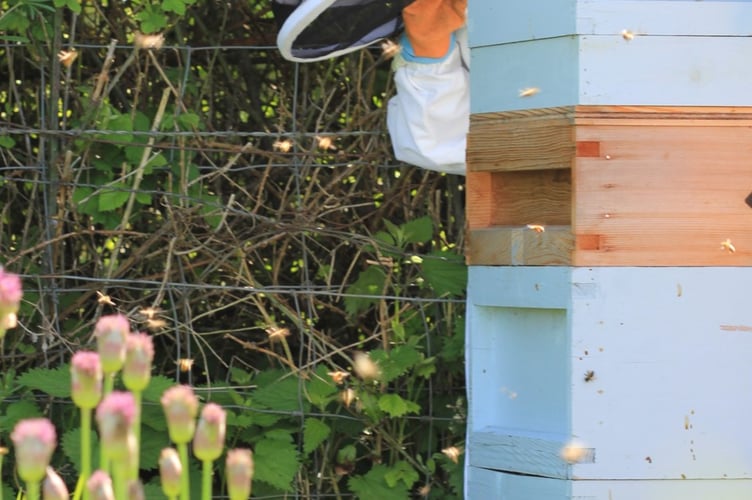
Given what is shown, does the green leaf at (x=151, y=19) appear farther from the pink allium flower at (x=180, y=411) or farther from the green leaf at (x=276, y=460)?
the pink allium flower at (x=180, y=411)

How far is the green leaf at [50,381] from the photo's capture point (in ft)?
8.64

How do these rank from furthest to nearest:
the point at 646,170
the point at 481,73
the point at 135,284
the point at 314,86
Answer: the point at 314,86
the point at 135,284
the point at 481,73
the point at 646,170

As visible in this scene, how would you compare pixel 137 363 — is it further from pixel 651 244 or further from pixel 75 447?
pixel 75 447

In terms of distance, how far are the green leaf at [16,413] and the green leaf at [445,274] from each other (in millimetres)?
1038

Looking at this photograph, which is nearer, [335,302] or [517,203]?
[517,203]

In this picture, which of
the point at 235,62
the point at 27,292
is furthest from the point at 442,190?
the point at 27,292

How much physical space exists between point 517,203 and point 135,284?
1.09 m

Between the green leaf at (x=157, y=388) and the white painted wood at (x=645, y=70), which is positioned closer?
the white painted wood at (x=645, y=70)

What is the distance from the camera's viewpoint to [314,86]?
3.25 meters

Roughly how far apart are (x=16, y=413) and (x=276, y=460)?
647 mm

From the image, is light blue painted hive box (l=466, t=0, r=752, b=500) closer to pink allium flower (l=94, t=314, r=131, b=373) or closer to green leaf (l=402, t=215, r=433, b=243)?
green leaf (l=402, t=215, r=433, b=243)

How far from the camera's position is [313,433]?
273 centimetres

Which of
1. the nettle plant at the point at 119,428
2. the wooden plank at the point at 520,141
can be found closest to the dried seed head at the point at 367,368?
the wooden plank at the point at 520,141

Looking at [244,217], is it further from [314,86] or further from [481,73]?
[481,73]
